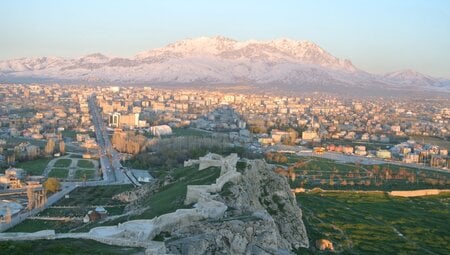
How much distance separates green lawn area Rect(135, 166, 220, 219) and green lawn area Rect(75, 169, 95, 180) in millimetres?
13111

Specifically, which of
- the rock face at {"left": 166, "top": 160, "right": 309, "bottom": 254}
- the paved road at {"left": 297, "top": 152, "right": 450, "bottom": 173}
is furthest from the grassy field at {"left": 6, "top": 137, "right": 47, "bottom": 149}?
the rock face at {"left": 166, "top": 160, "right": 309, "bottom": 254}

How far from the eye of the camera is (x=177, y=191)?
28.1m

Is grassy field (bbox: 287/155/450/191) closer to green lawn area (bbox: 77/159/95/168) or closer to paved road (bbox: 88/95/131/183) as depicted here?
paved road (bbox: 88/95/131/183)

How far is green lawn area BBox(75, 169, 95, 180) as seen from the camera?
4603 cm

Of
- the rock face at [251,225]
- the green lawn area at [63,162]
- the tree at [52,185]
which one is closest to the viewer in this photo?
the rock face at [251,225]

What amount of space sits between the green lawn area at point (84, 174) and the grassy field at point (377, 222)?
1529cm

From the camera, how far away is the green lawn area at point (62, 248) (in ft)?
51.2

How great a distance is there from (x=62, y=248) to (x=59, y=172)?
107 ft

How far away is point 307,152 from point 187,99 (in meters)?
72.5

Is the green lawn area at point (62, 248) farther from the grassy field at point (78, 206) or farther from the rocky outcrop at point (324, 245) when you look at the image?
the rocky outcrop at point (324, 245)

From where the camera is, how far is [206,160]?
3306cm

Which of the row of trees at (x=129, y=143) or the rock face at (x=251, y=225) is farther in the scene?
the row of trees at (x=129, y=143)

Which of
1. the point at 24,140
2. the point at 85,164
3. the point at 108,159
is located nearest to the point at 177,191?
the point at 85,164

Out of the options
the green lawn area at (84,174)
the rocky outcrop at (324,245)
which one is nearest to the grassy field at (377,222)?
the rocky outcrop at (324,245)
